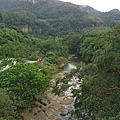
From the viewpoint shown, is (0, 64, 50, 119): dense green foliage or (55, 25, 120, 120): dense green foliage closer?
(55, 25, 120, 120): dense green foliage

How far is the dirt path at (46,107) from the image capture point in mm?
24188

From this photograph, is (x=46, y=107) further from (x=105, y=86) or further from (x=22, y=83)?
(x=105, y=86)

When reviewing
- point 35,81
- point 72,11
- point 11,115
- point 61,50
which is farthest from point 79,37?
point 72,11

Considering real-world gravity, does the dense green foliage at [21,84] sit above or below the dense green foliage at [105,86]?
below

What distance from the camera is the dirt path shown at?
24188 millimetres

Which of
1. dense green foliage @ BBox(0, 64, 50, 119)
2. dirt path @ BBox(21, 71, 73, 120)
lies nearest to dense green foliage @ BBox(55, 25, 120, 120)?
dense green foliage @ BBox(0, 64, 50, 119)

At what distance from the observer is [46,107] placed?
26.8 metres

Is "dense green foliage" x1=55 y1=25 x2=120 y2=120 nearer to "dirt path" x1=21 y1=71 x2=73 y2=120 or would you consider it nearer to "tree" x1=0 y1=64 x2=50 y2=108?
"tree" x1=0 y1=64 x2=50 y2=108

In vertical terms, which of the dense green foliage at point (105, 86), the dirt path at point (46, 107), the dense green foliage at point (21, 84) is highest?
the dense green foliage at point (105, 86)

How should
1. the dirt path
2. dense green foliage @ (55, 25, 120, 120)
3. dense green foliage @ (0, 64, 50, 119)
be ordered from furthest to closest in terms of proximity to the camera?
the dirt path
dense green foliage @ (0, 64, 50, 119)
dense green foliage @ (55, 25, 120, 120)

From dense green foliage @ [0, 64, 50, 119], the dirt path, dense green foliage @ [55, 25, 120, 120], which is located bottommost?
the dirt path

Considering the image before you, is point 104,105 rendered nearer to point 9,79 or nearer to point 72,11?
point 9,79

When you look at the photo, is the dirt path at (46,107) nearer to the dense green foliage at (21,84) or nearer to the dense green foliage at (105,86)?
the dense green foliage at (21,84)

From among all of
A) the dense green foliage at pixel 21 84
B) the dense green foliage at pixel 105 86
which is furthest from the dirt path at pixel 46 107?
the dense green foliage at pixel 105 86
